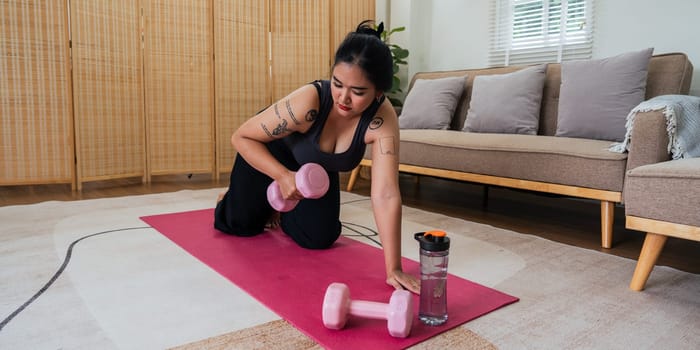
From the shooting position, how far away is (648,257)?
5.03ft

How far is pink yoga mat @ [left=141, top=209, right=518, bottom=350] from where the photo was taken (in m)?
1.21

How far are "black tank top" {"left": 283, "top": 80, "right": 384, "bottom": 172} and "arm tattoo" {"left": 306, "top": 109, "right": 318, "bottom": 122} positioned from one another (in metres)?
0.02

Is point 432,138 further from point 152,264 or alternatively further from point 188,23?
point 188,23

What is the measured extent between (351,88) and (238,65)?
272cm

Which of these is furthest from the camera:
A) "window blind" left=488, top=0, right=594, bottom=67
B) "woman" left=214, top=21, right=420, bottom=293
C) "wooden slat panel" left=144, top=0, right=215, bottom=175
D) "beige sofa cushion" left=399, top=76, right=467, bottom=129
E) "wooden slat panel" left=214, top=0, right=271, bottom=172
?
"wooden slat panel" left=214, top=0, right=271, bottom=172

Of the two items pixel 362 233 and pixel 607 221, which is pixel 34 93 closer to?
pixel 362 233

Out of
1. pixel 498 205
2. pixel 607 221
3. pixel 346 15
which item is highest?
pixel 346 15

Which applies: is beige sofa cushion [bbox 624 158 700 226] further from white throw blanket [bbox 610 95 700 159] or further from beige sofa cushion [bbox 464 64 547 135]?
beige sofa cushion [bbox 464 64 547 135]

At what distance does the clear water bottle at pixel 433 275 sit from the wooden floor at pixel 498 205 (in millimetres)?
1097

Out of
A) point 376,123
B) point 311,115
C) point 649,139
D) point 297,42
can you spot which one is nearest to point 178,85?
point 297,42

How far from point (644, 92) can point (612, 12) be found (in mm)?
838

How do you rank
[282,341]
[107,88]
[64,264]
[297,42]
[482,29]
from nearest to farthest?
1. [282,341]
2. [64,264]
3. [107,88]
4. [482,29]
5. [297,42]

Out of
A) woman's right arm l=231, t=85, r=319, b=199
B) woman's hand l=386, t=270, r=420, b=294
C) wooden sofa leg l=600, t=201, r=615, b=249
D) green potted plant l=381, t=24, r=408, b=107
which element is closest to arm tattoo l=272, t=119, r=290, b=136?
woman's right arm l=231, t=85, r=319, b=199

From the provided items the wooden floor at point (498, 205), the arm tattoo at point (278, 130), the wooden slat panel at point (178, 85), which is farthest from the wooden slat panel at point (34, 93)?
the arm tattoo at point (278, 130)
